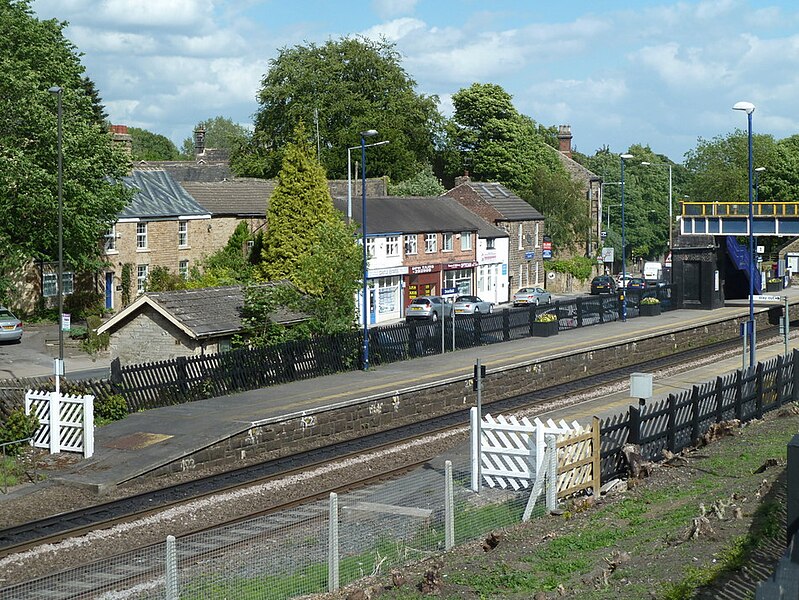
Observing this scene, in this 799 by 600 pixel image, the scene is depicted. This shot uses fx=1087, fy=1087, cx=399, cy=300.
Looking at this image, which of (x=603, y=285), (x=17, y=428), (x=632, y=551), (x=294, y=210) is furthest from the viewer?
(x=603, y=285)

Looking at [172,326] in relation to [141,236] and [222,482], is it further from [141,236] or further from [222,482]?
[141,236]

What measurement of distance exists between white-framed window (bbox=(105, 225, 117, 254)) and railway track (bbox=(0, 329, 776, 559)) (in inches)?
1023

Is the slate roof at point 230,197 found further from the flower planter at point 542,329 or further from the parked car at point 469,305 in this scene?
the flower planter at point 542,329

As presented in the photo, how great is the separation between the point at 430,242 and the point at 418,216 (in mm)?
1826

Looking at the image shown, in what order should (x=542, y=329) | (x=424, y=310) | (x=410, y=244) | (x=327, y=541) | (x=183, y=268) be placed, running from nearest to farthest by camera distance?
1. (x=327, y=541)
2. (x=542, y=329)
3. (x=424, y=310)
4. (x=183, y=268)
5. (x=410, y=244)

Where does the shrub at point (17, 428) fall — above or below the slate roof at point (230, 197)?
below

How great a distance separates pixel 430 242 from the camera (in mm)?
60781

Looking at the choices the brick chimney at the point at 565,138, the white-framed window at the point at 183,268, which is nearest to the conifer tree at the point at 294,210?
the white-framed window at the point at 183,268

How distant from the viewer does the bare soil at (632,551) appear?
37.2 ft

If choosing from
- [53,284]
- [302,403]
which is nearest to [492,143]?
[53,284]

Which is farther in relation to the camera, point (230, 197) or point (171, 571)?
point (230, 197)

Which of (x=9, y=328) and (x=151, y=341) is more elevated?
(x=151, y=341)

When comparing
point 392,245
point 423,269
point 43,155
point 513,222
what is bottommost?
point 423,269

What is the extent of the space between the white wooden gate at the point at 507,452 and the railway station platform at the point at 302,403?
23.1 ft
